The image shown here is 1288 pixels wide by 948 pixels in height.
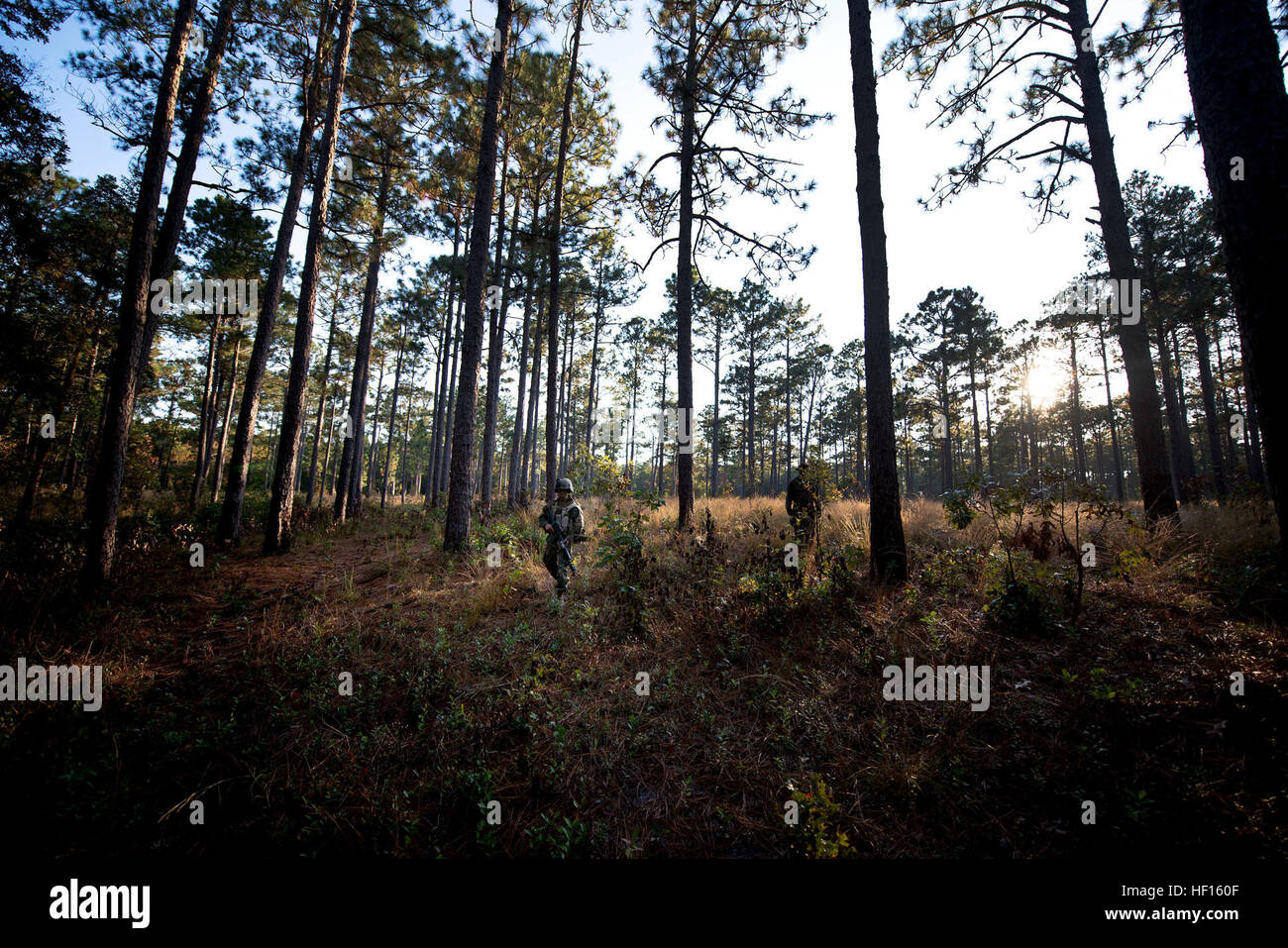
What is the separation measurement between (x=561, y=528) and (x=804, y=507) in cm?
409

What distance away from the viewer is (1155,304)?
15820mm

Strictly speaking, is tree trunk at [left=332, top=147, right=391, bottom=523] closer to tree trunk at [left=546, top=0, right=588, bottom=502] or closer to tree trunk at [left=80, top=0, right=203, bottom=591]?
tree trunk at [left=546, top=0, right=588, bottom=502]

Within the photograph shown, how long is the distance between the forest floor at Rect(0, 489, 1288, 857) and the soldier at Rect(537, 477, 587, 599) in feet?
1.60

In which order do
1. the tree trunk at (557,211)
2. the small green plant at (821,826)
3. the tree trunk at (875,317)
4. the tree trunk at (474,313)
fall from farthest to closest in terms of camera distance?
the tree trunk at (557,211) < the tree trunk at (474,313) < the tree trunk at (875,317) < the small green plant at (821,826)

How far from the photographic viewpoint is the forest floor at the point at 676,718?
2.29 m

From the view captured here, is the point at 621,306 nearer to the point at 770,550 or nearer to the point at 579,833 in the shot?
the point at 770,550

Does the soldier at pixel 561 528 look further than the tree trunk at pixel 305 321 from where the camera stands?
No

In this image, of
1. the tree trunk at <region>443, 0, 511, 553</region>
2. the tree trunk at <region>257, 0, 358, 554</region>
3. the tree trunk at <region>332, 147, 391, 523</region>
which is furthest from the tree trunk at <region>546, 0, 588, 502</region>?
the tree trunk at <region>332, 147, 391, 523</region>

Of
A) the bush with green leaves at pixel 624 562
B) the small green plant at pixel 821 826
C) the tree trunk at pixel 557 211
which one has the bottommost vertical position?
the small green plant at pixel 821 826

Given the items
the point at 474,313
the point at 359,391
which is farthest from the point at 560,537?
the point at 359,391

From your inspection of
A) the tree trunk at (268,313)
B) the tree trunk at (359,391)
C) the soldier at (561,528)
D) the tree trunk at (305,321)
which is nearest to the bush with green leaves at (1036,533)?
the soldier at (561,528)

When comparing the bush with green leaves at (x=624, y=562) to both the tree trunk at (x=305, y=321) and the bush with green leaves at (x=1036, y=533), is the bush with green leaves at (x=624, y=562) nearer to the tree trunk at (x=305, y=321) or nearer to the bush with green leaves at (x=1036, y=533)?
the bush with green leaves at (x=1036, y=533)

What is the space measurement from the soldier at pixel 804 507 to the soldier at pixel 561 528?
343 centimetres

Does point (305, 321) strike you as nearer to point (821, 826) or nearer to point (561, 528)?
point (561, 528)
